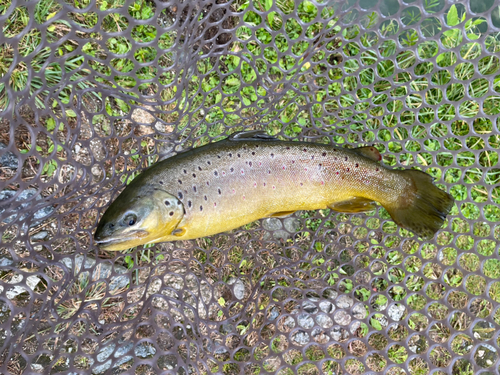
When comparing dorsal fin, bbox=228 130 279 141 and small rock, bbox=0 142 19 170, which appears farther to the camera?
small rock, bbox=0 142 19 170

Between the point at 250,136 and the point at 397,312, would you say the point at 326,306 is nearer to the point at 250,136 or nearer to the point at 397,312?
the point at 397,312

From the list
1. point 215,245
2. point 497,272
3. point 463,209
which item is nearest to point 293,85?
point 215,245

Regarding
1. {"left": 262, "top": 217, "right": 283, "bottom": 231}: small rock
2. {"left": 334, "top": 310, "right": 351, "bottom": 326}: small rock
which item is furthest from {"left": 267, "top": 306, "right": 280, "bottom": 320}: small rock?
{"left": 262, "top": 217, "right": 283, "bottom": 231}: small rock

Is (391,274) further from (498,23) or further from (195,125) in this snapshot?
(498,23)

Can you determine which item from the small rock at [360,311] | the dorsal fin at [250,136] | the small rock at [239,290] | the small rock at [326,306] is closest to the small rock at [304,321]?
the small rock at [326,306]

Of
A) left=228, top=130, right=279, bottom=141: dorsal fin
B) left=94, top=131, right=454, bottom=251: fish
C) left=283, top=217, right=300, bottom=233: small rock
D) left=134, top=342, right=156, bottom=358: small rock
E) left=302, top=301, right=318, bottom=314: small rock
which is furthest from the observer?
left=283, top=217, right=300, bottom=233: small rock

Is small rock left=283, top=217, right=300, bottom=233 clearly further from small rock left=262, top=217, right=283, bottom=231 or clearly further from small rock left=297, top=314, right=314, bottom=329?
small rock left=297, top=314, right=314, bottom=329

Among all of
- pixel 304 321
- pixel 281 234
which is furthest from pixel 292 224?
pixel 304 321
